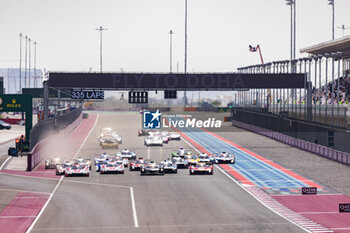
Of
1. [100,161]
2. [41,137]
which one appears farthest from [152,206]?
[41,137]

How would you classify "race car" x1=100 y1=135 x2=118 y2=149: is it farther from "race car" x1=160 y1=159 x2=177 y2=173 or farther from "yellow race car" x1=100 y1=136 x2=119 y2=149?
"race car" x1=160 y1=159 x2=177 y2=173

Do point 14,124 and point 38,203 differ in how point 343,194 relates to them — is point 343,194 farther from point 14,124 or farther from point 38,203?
point 14,124

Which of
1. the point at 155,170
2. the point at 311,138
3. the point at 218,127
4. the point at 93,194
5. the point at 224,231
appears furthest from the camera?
the point at 218,127

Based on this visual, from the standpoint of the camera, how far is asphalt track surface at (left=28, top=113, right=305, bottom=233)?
34.5m

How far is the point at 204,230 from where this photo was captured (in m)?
33.2

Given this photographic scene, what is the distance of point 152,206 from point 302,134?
132 feet

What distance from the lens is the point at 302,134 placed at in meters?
76.6

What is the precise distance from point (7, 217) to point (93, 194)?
886 centimetres

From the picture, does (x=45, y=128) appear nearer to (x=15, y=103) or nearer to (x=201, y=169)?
(x=15, y=103)

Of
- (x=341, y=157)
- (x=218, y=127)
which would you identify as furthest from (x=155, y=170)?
(x=218, y=127)

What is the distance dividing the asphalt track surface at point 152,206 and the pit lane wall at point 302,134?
547 inches

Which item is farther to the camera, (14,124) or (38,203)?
(14,124)

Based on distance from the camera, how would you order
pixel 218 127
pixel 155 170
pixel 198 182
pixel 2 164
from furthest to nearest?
pixel 218 127
pixel 2 164
pixel 155 170
pixel 198 182

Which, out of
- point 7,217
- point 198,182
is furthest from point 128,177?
point 7,217
